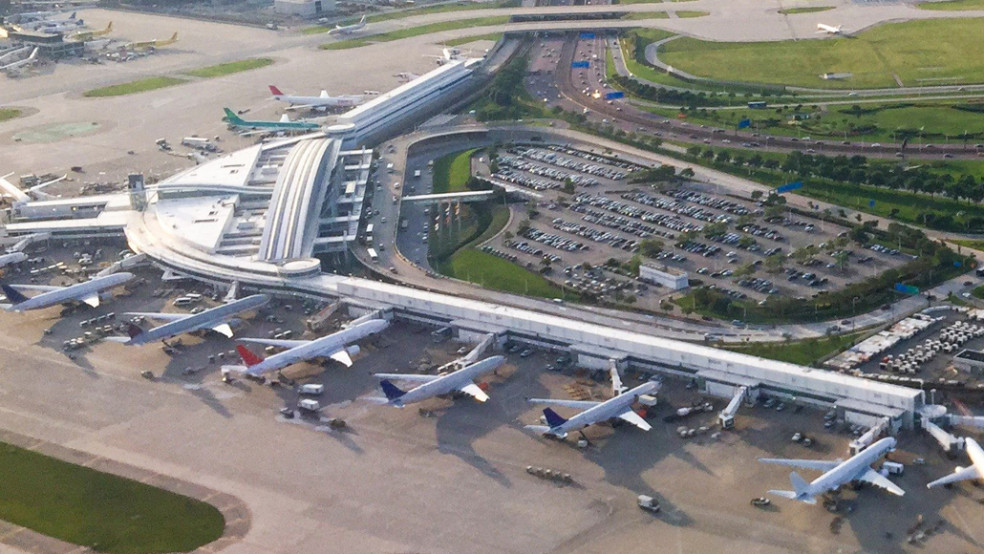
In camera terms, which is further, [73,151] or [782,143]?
[73,151]

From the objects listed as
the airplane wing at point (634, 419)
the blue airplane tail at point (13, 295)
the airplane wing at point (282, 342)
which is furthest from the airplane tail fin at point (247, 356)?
the airplane wing at point (634, 419)

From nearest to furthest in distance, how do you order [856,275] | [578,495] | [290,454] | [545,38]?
[578,495] < [290,454] < [856,275] < [545,38]

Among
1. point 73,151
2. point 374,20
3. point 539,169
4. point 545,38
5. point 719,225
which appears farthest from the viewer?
point 374,20

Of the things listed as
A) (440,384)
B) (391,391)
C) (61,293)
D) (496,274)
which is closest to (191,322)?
(61,293)

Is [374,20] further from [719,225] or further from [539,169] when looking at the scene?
[719,225]

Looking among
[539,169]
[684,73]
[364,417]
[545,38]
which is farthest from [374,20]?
[364,417]

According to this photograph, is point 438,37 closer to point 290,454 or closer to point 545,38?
point 545,38

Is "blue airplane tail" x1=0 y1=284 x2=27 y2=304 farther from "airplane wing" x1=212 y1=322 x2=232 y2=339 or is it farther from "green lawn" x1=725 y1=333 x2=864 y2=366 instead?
"green lawn" x1=725 y1=333 x2=864 y2=366
